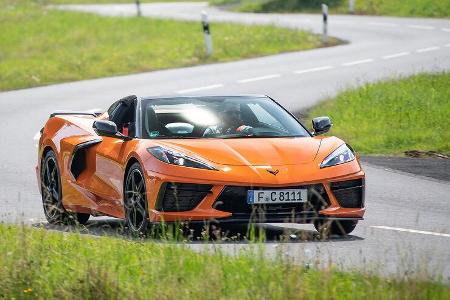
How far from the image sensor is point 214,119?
12234mm

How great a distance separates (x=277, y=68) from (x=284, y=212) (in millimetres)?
22024

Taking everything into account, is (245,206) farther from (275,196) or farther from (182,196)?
(182,196)

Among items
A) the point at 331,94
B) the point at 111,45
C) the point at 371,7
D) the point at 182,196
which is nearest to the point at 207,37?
the point at 111,45

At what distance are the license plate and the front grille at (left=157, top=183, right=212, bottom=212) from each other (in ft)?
1.09

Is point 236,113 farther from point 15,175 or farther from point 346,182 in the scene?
point 15,175

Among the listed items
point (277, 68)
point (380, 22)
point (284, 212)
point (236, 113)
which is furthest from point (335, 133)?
point (380, 22)

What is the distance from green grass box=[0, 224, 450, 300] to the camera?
299 inches

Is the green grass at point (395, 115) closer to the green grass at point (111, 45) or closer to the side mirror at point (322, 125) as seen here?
the side mirror at point (322, 125)

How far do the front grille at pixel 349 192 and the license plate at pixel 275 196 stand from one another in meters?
0.36

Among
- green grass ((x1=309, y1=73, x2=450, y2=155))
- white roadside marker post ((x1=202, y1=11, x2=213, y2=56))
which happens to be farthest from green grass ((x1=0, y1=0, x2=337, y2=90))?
green grass ((x1=309, y1=73, x2=450, y2=155))

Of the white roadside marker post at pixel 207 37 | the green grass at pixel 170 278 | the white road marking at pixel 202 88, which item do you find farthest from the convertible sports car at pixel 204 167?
the white roadside marker post at pixel 207 37

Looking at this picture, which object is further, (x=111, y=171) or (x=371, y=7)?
(x=371, y=7)

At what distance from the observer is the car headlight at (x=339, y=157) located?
37.1 feet

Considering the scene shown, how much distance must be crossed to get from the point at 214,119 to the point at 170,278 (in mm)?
4236
